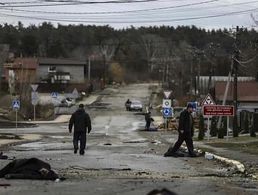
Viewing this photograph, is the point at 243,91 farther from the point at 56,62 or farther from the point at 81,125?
the point at 81,125

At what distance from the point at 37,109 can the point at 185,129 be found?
59842 millimetres

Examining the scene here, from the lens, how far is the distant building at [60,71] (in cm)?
13400

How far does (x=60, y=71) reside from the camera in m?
139

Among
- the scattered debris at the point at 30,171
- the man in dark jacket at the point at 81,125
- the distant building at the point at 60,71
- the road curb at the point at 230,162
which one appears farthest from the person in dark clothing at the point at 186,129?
A: the distant building at the point at 60,71

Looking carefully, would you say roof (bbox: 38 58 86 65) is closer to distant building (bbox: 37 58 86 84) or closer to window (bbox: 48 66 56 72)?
distant building (bbox: 37 58 86 84)

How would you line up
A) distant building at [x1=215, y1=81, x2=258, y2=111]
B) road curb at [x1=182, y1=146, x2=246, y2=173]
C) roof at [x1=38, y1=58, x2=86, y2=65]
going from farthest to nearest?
roof at [x1=38, y1=58, x2=86, y2=65]
distant building at [x1=215, y1=81, x2=258, y2=111]
road curb at [x1=182, y1=146, x2=246, y2=173]

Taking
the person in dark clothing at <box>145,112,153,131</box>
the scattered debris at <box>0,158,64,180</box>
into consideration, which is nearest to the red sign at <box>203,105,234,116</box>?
the scattered debris at <box>0,158,64,180</box>

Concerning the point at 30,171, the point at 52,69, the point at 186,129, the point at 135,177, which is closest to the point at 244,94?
the point at 52,69

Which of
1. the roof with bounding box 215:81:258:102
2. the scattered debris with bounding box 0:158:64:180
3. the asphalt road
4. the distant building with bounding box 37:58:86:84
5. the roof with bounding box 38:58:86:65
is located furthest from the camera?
the roof with bounding box 38:58:86:65

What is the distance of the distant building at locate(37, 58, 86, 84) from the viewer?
134 metres

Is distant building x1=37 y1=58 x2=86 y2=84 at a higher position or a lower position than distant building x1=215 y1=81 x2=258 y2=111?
higher

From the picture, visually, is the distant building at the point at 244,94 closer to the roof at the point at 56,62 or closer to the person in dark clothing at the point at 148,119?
the person in dark clothing at the point at 148,119

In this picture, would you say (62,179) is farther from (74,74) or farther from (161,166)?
(74,74)

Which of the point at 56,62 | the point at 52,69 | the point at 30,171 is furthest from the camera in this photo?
the point at 56,62
